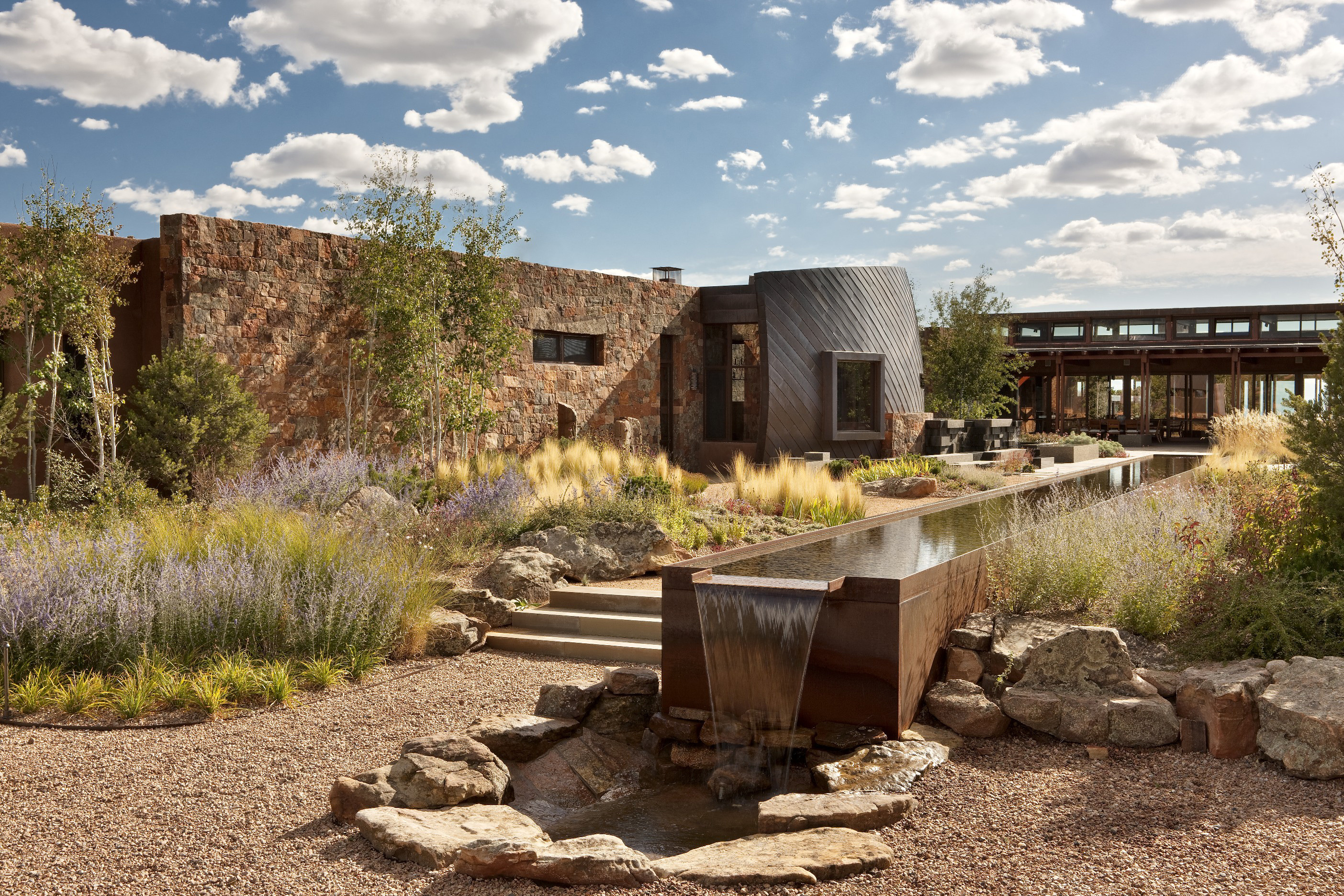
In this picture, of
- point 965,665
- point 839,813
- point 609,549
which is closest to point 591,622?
point 609,549

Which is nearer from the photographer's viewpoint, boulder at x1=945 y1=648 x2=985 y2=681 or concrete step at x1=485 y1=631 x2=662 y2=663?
boulder at x1=945 y1=648 x2=985 y2=681

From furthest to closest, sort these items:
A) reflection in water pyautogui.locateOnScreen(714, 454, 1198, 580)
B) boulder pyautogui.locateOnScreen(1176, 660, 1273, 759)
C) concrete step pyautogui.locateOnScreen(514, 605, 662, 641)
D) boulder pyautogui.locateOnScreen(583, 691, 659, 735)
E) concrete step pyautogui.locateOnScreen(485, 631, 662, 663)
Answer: reflection in water pyautogui.locateOnScreen(714, 454, 1198, 580) → concrete step pyautogui.locateOnScreen(514, 605, 662, 641) → concrete step pyautogui.locateOnScreen(485, 631, 662, 663) → boulder pyautogui.locateOnScreen(583, 691, 659, 735) → boulder pyautogui.locateOnScreen(1176, 660, 1273, 759)

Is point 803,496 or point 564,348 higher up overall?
point 564,348

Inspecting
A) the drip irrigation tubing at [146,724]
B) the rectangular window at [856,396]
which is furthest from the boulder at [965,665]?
the rectangular window at [856,396]

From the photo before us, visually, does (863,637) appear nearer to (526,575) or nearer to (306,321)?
(526,575)

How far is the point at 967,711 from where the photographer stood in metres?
4.54

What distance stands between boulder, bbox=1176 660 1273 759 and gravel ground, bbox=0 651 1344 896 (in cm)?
8

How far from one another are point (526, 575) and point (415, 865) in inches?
153

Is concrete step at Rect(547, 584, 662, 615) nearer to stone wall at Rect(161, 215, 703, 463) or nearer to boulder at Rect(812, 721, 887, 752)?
boulder at Rect(812, 721, 887, 752)

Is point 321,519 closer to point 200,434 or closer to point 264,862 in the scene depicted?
point 200,434

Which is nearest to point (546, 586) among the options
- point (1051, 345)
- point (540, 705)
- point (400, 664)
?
point (400, 664)

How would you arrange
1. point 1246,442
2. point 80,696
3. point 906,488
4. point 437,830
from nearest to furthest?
point 437,830
point 80,696
point 906,488
point 1246,442

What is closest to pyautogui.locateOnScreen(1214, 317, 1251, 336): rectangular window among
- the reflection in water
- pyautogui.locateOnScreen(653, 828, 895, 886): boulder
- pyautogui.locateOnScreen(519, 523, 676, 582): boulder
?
the reflection in water

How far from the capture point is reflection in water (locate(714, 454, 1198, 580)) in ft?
21.8
